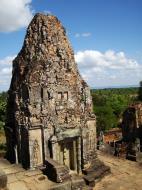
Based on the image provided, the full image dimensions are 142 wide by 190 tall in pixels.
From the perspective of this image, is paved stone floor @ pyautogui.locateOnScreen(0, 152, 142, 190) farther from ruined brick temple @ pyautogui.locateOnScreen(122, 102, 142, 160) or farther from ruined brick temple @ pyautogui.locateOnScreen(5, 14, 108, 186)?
ruined brick temple @ pyautogui.locateOnScreen(122, 102, 142, 160)

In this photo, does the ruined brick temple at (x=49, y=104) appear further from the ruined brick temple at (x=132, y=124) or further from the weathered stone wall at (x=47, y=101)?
the ruined brick temple at (x=132, y=124)

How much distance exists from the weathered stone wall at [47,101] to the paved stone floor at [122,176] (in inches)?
59.9

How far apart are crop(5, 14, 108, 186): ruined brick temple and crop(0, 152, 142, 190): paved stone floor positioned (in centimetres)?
71

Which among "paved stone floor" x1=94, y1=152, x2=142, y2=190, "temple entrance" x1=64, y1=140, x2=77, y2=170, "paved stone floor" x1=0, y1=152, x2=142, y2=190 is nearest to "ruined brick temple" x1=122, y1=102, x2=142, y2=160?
"paved stone floor" x1=94, y1=152, x2=142, y2=190

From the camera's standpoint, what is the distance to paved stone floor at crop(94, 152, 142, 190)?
1421 centimetres

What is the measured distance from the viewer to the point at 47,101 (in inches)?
586

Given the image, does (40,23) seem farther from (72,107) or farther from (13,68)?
(72,107)

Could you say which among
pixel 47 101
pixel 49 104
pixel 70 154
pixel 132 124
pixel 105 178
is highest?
pixel 47 101

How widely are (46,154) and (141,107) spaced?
1301 centimetres

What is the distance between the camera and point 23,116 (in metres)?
14.8

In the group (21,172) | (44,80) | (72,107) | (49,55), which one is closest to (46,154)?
(21,172)

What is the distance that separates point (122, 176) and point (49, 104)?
214 inches

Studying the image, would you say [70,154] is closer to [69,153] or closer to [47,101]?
[69,153]

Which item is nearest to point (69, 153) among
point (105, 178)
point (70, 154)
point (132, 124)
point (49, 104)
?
point (70, 154)
